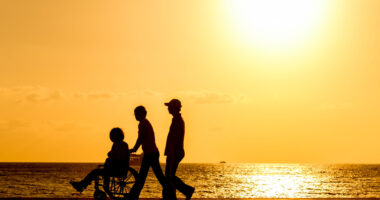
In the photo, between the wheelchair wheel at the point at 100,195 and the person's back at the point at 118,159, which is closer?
the person's back at the point at 118,159

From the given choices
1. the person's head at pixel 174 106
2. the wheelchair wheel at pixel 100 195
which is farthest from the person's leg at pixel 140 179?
the person's head at pixel 174 106

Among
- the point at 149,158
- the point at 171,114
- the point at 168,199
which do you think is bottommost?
the point at 168,199

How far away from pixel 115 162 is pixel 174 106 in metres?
1.78

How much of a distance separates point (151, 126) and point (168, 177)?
119 cm

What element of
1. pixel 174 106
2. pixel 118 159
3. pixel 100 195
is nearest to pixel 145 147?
pixel 118 159

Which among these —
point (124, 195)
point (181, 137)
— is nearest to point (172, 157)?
point (181, 137)

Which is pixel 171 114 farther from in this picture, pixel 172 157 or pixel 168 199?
pixel 168 199

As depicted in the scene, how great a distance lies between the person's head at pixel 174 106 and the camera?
12172mm

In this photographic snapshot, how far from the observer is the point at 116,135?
40.1 feet

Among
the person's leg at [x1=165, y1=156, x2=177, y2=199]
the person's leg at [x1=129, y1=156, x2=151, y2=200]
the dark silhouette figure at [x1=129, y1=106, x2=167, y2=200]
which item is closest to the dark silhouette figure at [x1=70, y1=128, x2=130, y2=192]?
the dark silhouette figure at [x1=129, y1=106, x2=167, y2=200]

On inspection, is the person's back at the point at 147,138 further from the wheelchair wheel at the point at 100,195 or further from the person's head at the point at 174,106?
the wheelchair wheel at the point at 100,195

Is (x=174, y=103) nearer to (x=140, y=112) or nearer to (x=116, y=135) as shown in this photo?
(x=140, y=112)

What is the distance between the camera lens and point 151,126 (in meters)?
12.3

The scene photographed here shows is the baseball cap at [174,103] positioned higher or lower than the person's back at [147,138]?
higher
